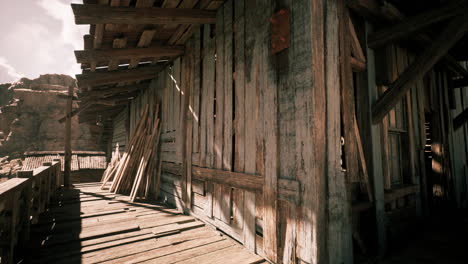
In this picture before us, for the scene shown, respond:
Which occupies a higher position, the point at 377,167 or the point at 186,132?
the point at 186,132

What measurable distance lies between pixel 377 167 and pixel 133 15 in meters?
4.26

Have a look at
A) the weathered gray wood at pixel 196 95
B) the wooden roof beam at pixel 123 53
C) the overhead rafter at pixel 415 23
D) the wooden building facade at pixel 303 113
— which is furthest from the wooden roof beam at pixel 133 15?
the overhead rafter at pixel 415 23

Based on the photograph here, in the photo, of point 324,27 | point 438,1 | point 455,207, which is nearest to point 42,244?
point 324,27

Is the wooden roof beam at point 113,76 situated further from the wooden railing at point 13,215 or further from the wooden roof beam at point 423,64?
the wooden roof beam at point 423,64

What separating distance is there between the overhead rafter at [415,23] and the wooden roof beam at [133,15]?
2796mm

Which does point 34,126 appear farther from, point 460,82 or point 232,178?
point 460,82

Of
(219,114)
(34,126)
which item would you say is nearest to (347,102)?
(219,114)

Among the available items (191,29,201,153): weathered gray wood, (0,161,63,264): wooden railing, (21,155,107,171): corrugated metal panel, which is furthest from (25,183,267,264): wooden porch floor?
(21,155,107,171): corrugated metal panel

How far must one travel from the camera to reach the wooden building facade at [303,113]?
2.38m

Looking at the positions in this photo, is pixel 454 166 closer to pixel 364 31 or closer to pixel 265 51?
pixel 364 31

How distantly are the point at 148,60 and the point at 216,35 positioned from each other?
296 cm

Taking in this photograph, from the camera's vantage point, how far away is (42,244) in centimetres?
324

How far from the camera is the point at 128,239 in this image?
11.3 feet

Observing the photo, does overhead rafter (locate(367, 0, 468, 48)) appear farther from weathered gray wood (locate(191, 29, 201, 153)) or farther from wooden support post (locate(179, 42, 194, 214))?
wooden support post (locate(179, 42, 194, 214))
